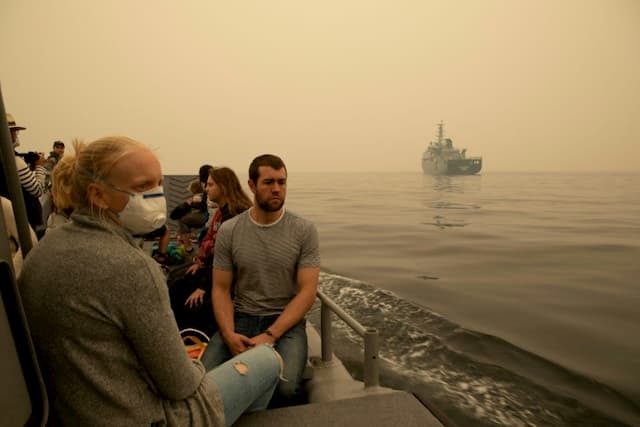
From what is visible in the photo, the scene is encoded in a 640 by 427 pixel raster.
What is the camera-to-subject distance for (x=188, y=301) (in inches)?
111

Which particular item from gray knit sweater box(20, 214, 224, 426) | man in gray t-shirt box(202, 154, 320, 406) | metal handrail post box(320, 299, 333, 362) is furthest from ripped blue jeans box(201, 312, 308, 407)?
gray knit sweater box(20, 214, 224, 426)

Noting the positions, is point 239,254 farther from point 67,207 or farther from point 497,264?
point 497,264

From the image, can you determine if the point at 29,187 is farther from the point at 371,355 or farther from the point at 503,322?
the point at 503,322

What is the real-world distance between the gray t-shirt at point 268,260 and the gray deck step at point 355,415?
921 millimetres

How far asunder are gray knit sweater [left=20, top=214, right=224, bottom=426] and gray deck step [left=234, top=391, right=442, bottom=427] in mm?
617

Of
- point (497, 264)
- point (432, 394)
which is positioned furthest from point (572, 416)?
point (497, 264)

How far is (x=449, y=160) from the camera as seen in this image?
74.6 m

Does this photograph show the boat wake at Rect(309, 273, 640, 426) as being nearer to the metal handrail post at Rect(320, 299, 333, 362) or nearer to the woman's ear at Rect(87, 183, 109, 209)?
the metal handrail post at Rect(320, 299, 333, 362)

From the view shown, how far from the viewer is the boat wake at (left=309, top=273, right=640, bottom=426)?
11.7ft

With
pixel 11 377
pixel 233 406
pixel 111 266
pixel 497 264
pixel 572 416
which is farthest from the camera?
pixel 497 264

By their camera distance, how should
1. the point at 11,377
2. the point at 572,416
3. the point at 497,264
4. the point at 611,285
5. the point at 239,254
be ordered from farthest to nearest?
the point at 497,264 → the point at 611,285 → the point at 572,416 → the point at 239,254 → the point at 11,377

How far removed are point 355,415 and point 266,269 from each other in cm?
115

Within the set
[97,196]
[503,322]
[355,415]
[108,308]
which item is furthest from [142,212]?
[503,322]

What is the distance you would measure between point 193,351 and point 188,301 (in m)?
0.41
